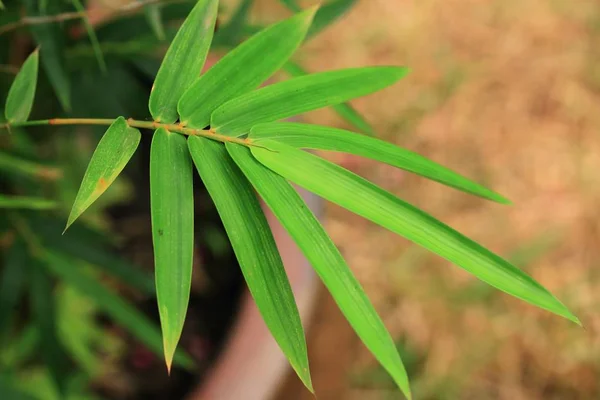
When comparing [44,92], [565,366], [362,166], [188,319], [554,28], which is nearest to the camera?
[44,92]

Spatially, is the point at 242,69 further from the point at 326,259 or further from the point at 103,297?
the point at 103,297

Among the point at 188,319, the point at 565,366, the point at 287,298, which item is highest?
the point at 287,298

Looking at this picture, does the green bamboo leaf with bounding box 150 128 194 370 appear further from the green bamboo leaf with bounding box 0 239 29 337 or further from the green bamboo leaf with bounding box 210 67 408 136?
the green bamboo leaf with bounding box 0 239 29 337

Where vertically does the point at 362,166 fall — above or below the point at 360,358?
above

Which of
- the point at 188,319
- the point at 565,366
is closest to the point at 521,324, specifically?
the point at 565,366

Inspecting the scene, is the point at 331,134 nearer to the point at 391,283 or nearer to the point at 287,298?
the point at 287,298

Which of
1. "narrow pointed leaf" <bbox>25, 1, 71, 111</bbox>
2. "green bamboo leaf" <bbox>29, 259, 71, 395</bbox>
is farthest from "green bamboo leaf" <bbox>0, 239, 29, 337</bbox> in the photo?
"narrow pointed leaf" <bbox>25, 1, 71, 111</bbox>

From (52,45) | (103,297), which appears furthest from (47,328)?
(52,45)
